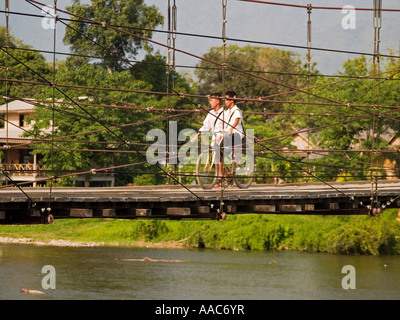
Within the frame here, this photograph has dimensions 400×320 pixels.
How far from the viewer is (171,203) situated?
15.3m

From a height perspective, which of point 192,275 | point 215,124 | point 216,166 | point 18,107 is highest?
point 18,107

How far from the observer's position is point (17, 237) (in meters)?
44.6

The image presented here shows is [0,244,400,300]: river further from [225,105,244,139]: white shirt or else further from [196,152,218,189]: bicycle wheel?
[225,105,244,139]: white shirt

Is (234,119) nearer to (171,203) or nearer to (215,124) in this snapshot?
(215,124)

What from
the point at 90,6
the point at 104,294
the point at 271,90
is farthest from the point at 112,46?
the point at 104,294

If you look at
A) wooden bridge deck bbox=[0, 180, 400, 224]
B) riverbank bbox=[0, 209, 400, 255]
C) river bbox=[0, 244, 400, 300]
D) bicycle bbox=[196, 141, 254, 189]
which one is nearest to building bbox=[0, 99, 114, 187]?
riverbank bbox=[0, 209, 400, 255]

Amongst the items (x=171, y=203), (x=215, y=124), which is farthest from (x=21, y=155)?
(x=215, y=124)

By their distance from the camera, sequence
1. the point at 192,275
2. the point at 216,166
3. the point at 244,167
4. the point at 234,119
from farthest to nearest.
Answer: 1. the point at 192,275
2. the point at 244,167
3. the point at 216,166
4. the point at 234,119

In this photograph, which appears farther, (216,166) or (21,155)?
(21,155)

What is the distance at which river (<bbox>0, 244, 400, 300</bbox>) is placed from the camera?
96.4 ft

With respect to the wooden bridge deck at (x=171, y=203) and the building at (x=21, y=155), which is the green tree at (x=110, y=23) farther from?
the wooden bridge deck at (x=171, y=203)

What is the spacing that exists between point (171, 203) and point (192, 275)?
1785 centimetres

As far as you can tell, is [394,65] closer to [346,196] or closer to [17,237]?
[17,237]
